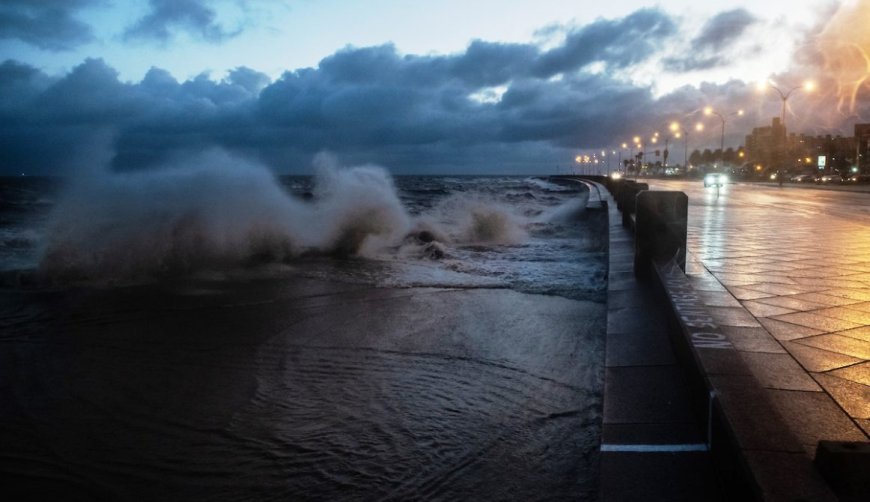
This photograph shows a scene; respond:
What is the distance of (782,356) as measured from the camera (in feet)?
12.6

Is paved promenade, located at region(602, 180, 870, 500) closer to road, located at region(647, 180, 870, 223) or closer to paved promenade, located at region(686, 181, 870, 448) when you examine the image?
paved promenade, located at region(686, 181, 870, 448)

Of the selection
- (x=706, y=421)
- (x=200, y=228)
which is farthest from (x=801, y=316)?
(x=200, y=228)

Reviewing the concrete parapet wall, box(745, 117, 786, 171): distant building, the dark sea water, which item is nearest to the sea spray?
the dark sea water

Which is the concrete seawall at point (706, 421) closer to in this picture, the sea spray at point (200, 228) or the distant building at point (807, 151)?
the sea spray at point (200, 228)

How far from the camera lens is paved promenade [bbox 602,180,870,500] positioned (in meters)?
2.42

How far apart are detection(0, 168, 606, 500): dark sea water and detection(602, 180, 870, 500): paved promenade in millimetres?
692

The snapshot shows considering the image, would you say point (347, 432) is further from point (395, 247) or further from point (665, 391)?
point (395, 247)

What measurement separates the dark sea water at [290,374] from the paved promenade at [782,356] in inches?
27.2

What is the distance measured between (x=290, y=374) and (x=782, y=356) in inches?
147

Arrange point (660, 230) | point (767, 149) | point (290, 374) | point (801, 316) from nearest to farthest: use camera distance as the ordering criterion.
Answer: point (801, 316)
point (290, 374)
point (660, 230)
point (767, 149)

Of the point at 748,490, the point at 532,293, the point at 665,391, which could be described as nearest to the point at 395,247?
the point at 532,293

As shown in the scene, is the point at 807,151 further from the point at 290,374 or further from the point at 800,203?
the point at 290,374

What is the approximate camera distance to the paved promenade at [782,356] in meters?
2.42

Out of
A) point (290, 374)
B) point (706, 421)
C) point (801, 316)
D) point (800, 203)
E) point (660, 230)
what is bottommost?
point (290, 374)
